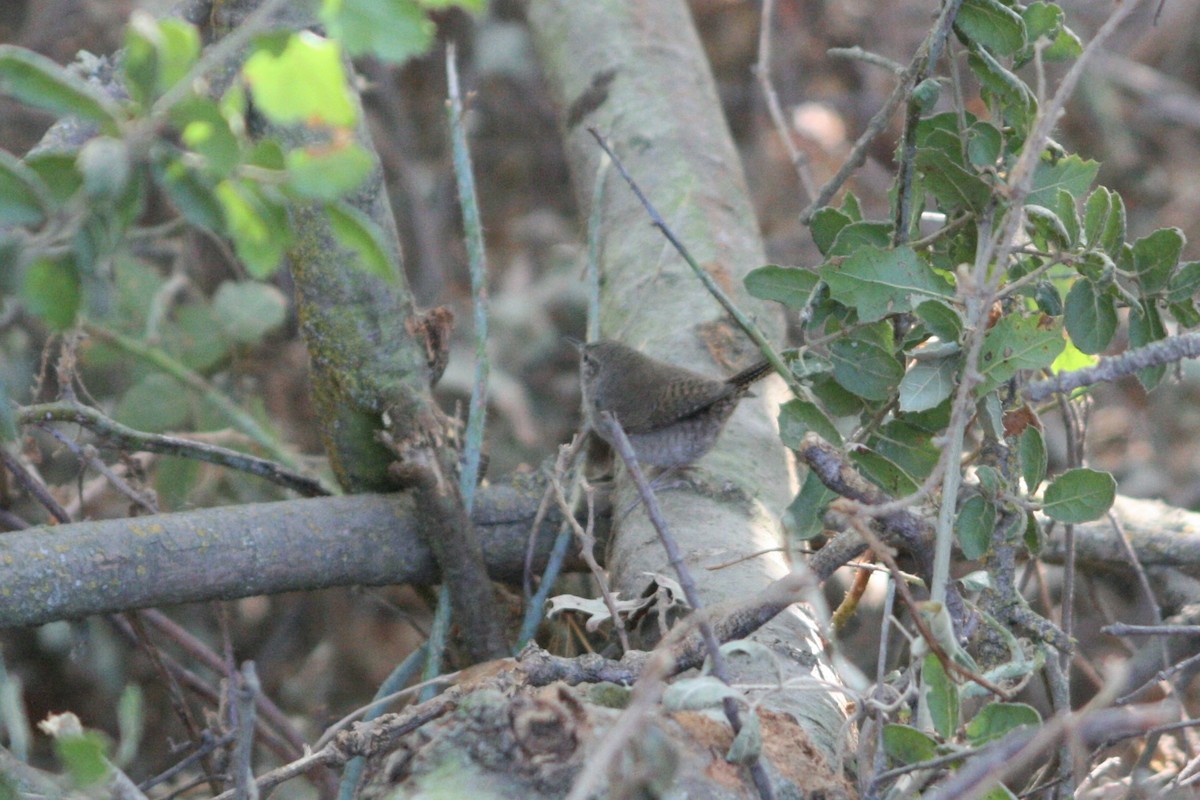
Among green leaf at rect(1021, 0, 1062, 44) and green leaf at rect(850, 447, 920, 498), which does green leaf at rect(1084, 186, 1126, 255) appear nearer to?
green leaf at rect(1021, 0, 1062, 44)

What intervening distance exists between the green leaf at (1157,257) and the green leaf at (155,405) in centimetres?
283

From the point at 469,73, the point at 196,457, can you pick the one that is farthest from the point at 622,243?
the point at 469,73

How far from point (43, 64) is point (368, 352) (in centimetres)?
145

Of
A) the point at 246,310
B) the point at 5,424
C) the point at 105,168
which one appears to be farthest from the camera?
the point at 246,310

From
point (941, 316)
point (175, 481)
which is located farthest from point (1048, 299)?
point (175, 481)

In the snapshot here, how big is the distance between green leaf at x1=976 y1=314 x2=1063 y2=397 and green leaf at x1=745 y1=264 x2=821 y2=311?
40 cm

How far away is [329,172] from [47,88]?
0.27 metres

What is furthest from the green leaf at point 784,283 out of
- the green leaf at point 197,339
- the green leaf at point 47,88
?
the green leaf at point 197,339

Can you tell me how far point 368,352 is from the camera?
2428 mm

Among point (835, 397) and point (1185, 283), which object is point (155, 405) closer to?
point (835, 397)

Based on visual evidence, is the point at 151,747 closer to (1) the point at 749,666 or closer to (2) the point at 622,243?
(2) the point at 622,243

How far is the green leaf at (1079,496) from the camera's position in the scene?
5.66 feet

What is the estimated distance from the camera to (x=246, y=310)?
375 centimetres

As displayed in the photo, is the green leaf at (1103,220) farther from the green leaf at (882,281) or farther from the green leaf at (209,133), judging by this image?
the green leaf at (209,133)
